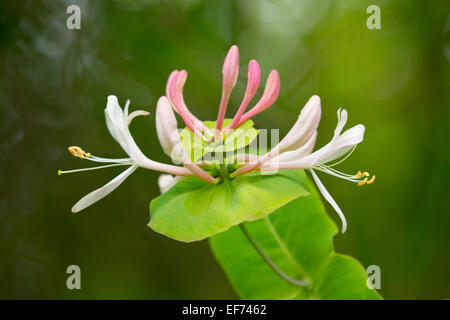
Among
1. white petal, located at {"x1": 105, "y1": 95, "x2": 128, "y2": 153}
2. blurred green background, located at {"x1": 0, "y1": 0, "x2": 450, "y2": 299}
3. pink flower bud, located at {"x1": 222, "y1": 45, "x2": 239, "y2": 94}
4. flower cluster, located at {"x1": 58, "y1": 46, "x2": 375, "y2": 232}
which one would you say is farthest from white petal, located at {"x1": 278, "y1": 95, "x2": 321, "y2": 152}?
blurred green background, located at {"x1": 0, "y1": 0, "x2": 450, "y2": 299}

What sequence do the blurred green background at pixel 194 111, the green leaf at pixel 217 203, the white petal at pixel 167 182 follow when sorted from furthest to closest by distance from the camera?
the blurred green background at pixel 194 111
the white petal at pixel 167 182
the green leaf at pixel 217 203

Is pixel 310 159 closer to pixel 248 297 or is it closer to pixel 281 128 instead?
pixel 248 297

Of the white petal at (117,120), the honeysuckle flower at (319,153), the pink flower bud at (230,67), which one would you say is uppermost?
the pink flower bud at (230,67)

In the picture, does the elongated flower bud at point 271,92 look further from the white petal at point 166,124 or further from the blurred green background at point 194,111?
the blurred green background at point 194,111

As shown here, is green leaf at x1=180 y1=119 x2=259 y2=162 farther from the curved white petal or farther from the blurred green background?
the blurred green background

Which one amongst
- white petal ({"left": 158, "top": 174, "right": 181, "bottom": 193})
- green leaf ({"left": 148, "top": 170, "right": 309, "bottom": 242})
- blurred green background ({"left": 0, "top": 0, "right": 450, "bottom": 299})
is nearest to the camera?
green leaf ({"left": 148, "top": 170, "right": 309, "bottom": 242})

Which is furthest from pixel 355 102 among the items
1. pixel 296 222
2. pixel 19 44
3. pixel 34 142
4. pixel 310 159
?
pixel 19 44

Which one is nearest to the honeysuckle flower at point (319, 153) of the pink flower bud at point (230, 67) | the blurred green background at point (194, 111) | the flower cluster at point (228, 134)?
the flower cluster at point (228, 134)
